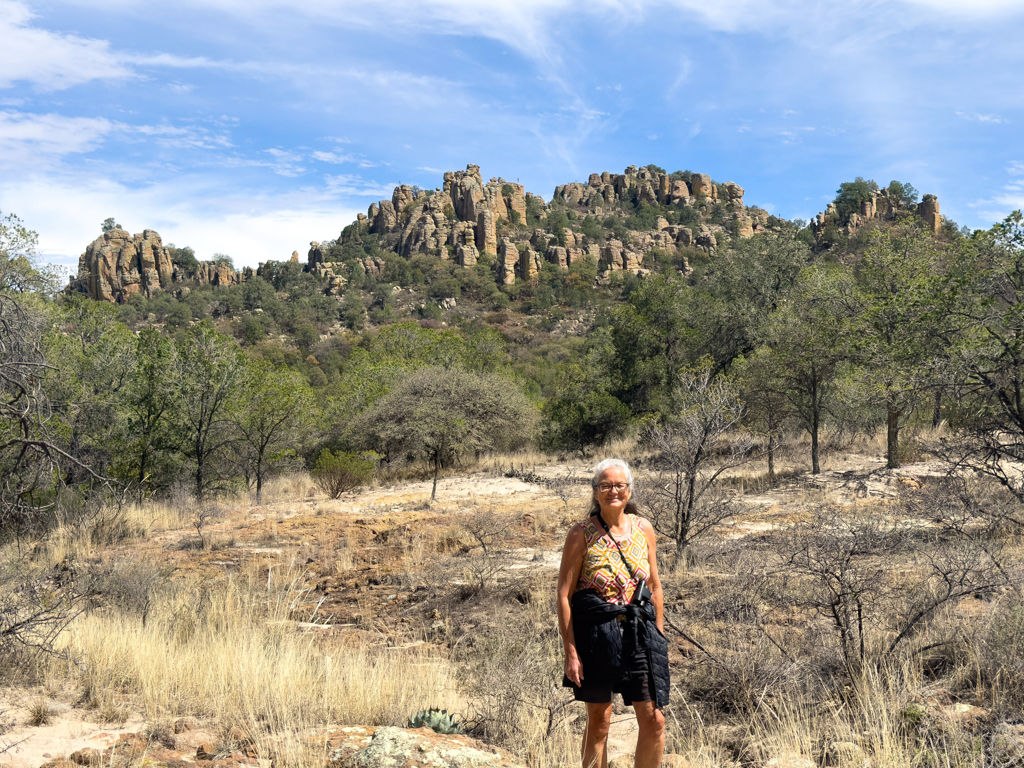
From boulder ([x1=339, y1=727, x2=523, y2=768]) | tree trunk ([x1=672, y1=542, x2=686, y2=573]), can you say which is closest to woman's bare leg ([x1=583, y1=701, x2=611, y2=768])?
boulder ([x1=339, y1=727, x2=523, y2=768])

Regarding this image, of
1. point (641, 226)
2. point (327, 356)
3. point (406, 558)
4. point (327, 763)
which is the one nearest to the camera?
point (327, 763)

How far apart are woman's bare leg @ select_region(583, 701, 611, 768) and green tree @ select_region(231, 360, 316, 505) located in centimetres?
1659

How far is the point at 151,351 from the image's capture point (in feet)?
61.9

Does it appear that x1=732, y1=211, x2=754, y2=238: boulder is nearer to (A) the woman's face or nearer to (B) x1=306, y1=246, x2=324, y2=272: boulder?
(B) x1=306, y1=246, x2=324, y2=272: boulder

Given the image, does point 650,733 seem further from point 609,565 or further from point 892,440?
point 892,440

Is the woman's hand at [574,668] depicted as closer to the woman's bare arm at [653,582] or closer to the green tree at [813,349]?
the woman's bare arm at [653,582]

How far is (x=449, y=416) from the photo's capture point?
21.9 meters

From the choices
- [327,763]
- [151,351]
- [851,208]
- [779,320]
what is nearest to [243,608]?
[327,763]

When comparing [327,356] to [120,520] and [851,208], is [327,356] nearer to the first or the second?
[120,520]

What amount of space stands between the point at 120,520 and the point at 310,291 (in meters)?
72.7

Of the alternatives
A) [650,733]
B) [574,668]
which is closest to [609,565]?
[574,668]

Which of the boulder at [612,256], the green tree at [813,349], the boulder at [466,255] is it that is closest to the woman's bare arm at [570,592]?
the green tree at [813,349]

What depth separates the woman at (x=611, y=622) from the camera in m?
3.07

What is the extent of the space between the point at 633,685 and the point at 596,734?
33cm
